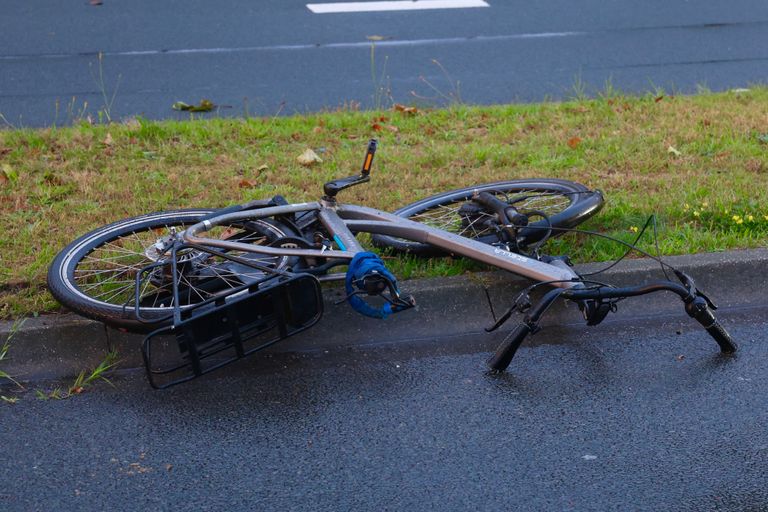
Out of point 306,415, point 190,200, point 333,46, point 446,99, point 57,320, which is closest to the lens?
point 306,415

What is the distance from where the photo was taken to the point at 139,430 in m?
3.66

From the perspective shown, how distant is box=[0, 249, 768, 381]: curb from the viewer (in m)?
4.17

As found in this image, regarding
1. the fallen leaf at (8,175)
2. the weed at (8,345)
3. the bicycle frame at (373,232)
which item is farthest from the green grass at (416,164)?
the bicycle frame at (373,232)

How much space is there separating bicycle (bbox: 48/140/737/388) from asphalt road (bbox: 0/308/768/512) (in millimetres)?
182

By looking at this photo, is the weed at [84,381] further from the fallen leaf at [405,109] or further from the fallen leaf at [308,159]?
the fallen leaf at [405,109]

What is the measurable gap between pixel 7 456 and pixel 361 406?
4.27ft

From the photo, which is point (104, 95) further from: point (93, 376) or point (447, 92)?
point (93, 376)

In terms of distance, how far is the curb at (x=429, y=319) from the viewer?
13.7 ft

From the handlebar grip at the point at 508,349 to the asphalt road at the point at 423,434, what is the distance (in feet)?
0.18

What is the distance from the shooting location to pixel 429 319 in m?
4.46

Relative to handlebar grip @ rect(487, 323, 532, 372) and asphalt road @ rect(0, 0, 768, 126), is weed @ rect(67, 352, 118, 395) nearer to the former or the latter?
handlebar grip @ rect(487, 323, 532, 372)

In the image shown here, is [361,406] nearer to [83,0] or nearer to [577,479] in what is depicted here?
[577,479]

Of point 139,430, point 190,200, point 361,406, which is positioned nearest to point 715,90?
point 190,200

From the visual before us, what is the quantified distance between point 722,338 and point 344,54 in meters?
6.13
